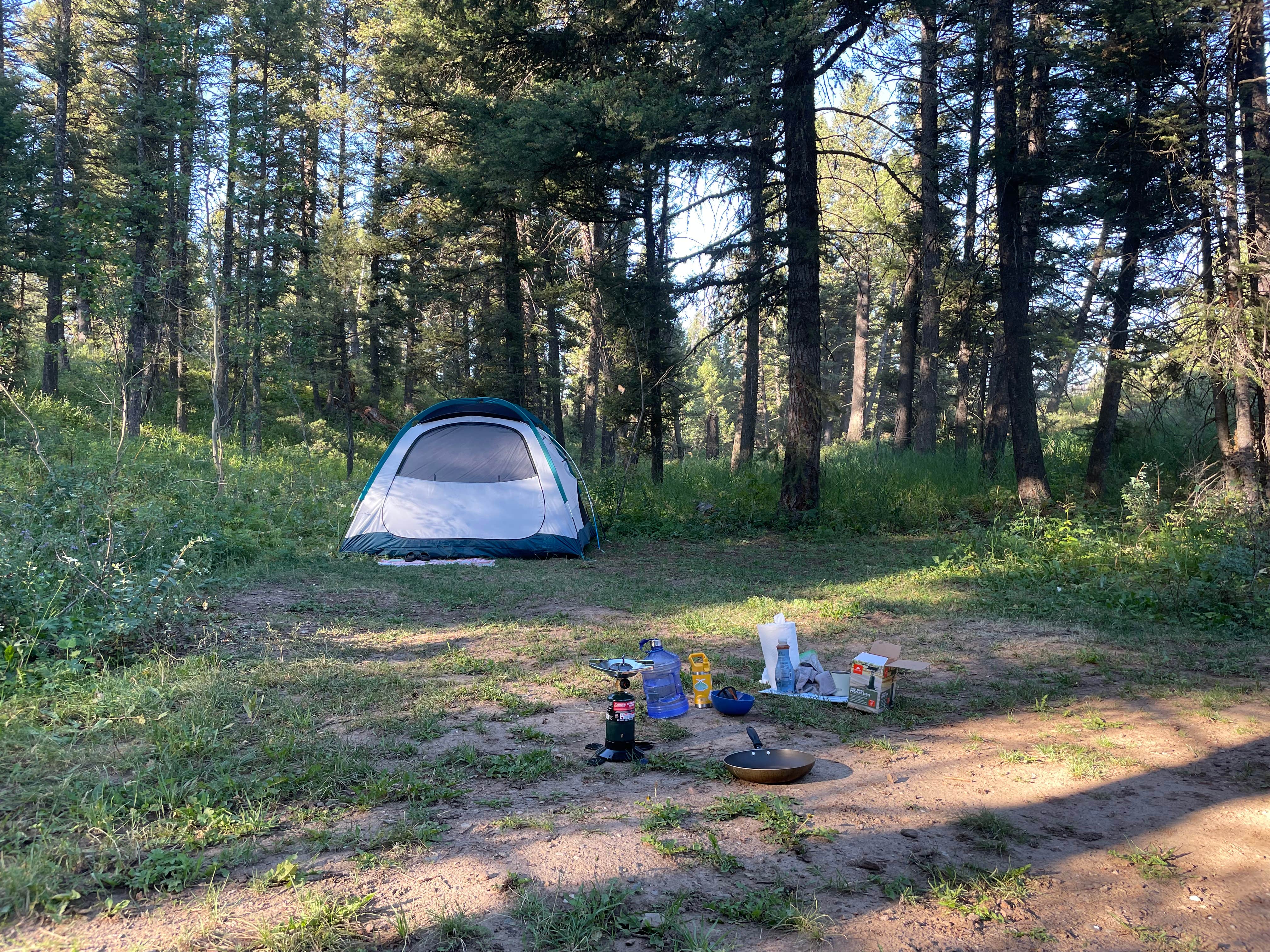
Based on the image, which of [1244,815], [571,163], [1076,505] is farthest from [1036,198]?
[1244,815]

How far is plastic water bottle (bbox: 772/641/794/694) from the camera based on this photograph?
4.41m

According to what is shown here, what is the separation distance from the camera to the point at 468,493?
9.29 meters

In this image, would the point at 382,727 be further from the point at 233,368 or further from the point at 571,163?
the point at 233,368

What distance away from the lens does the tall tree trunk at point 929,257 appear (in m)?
13.4

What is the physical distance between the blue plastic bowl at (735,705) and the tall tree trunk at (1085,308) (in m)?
7.08

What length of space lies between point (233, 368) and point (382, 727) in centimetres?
2269

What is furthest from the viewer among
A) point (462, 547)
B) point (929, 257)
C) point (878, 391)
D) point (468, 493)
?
point (878, 391)

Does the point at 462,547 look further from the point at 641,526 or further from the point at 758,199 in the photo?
the point at 758,199

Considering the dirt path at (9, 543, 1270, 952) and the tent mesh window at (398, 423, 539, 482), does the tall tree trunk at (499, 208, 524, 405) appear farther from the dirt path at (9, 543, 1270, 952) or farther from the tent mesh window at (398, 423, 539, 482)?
the dirt path at (9, 543, 1270, 952)


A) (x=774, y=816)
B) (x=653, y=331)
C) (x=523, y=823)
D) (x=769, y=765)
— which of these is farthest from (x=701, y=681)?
(x=653, y=331)

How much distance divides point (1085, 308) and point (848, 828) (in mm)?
14204

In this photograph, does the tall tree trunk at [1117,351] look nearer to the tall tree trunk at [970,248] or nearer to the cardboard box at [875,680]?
the tall tree trunk at [970,248]

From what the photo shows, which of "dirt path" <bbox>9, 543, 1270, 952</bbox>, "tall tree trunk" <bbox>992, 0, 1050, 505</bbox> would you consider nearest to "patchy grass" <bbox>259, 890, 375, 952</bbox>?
"dirt path" <bbox>9, 543, 1270, 952</bbox>

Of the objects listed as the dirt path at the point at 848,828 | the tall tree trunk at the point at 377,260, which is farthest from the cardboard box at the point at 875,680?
the tall tree trunk at the point at 377,260
